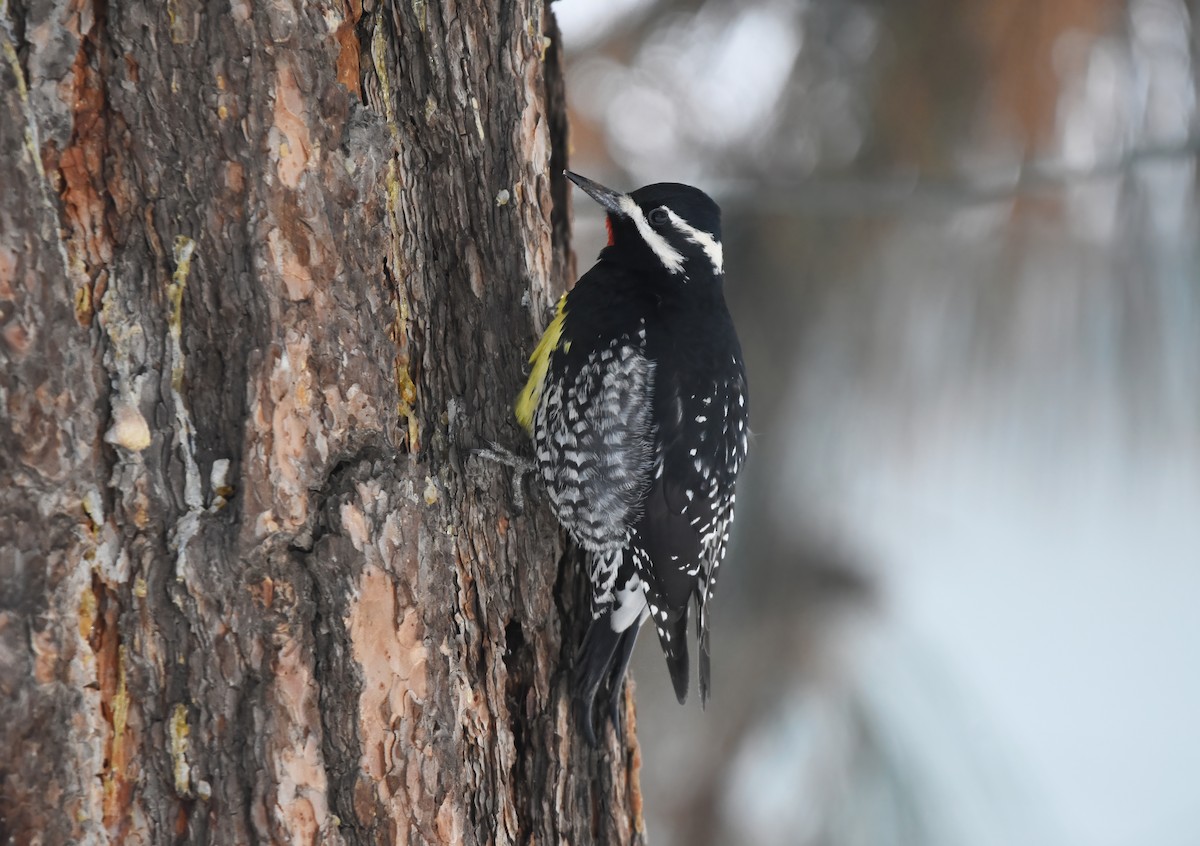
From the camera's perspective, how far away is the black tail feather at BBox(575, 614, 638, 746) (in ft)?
5.37

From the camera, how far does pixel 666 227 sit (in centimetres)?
211

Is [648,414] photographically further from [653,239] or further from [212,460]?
[212,460]

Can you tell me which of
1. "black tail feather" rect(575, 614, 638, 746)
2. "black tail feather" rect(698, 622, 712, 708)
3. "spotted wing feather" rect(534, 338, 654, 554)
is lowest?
"black tail feather" rect(698, 622, 712, 708)

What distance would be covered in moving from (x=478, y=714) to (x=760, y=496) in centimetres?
137

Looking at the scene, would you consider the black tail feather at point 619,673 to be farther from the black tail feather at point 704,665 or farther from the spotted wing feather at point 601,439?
the black tail feather at point 704,665

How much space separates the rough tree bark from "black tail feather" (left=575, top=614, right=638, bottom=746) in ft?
0.83

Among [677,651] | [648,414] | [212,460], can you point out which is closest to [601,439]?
[648,414]

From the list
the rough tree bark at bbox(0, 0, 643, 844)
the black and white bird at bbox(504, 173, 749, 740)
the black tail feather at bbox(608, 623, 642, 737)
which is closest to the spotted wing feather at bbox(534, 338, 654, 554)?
the black and white bird at bbox(504, 173, 749, 740)

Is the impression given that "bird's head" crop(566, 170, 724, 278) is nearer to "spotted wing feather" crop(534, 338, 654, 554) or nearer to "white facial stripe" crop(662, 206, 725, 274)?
"white facial stripe" crop(662, 206, 725, 274)

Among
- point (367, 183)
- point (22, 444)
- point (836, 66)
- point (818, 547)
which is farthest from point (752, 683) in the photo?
point (22, 444)

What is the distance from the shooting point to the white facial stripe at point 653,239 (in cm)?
212

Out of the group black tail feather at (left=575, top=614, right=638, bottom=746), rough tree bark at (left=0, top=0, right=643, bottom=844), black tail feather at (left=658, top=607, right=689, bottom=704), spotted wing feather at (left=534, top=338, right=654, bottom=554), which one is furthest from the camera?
black tail feather at (left=658, top=607, right=689, bottom=704)

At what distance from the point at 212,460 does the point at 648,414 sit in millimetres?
992

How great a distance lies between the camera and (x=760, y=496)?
8.66ft
